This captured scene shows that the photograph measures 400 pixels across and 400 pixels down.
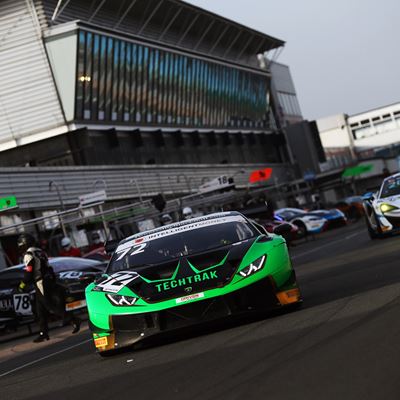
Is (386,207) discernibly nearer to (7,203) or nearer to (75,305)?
(75,305)

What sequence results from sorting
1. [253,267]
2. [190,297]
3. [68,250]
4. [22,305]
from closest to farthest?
[190,297] → [253,267] → [22,305] → [68,250]

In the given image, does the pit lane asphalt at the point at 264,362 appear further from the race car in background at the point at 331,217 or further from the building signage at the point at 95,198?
the race car in background at the point at 331,217

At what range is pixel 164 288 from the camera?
9711 mm

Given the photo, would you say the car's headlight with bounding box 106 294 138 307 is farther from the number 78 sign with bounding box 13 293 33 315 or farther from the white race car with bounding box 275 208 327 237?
the white race car with bounding box 275 208 327 237

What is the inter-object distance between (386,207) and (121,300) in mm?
11299

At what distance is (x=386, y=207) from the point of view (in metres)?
20.2

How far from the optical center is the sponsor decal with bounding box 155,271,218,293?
9703 millimetres

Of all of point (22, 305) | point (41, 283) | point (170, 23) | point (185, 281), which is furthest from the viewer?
point (170, 23)

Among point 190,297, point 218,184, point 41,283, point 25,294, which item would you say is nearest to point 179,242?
point 190,297

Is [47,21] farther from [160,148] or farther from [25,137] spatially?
[160,148]

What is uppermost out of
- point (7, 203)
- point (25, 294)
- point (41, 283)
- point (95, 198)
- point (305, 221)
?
point (7, 203)

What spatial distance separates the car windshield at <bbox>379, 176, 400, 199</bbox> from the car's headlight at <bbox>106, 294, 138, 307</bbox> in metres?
11.4

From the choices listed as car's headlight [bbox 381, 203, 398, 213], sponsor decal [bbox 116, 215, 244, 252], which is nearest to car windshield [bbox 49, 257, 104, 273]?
car's headlight [bbox 381, 203, 398, 213]

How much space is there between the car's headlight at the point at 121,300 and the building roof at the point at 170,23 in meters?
39.6
